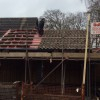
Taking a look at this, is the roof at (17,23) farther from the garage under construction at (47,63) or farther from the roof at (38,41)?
the roof at (38,41)

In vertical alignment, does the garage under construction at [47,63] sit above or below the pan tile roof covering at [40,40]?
below

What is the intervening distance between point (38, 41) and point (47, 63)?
1.72 meters

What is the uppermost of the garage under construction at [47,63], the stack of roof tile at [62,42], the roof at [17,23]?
the roof at [17,23]

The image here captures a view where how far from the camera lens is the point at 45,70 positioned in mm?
23297

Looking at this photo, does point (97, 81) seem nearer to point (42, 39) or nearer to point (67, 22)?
point (42, 39)

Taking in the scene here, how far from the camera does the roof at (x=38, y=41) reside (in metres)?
21.5

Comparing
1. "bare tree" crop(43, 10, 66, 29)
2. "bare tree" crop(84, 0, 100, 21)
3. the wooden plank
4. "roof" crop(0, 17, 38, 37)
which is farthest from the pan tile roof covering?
"bare tree" crop(43, 10, 66, 29)

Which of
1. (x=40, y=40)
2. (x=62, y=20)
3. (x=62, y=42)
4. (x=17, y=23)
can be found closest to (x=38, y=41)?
(x=40, y=40)

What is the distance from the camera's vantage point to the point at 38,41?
74.0ft

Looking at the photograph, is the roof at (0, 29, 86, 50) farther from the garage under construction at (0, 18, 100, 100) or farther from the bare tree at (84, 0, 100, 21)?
the bare tree at (84, 0, 100, 21)

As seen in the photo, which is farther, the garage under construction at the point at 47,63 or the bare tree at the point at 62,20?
the bare tree at the point at 62,20

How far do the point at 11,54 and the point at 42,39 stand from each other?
275 cm

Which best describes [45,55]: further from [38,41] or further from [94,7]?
[94,7]

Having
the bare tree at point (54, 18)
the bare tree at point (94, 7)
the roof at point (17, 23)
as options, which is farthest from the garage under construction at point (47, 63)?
the bare tree at point (54, 18)
